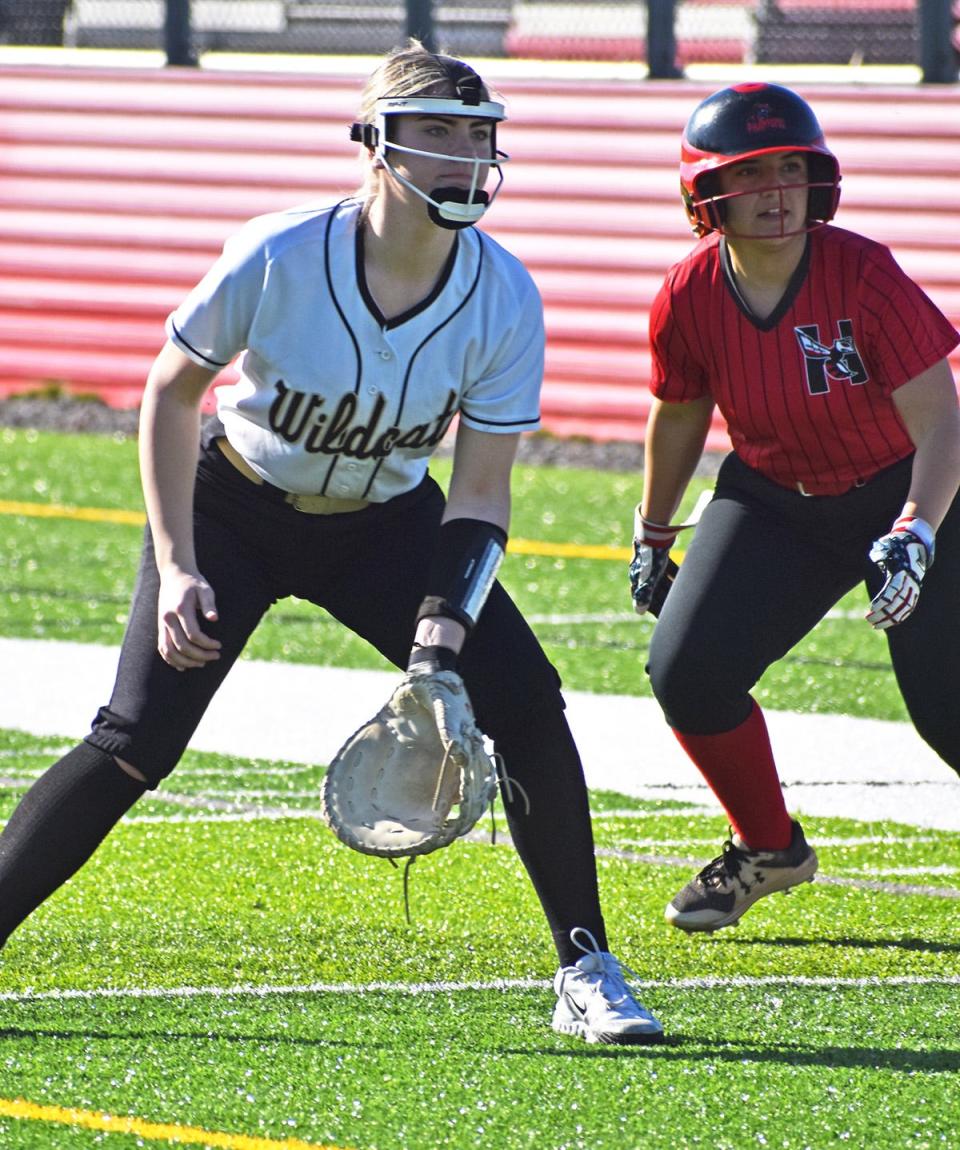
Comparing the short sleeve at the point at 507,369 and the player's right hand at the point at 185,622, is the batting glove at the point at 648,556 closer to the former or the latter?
the short sleeve at the point at 507,369

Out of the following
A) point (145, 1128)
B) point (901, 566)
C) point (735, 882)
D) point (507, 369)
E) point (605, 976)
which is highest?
point (507, 369)

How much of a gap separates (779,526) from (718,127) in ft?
3.02

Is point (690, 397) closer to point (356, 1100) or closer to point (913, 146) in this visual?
point (356, 1100)

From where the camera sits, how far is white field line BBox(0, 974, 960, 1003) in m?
4.23

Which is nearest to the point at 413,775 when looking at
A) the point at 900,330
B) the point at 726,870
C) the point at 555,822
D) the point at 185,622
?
the point at 555,822

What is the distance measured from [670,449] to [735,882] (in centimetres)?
105

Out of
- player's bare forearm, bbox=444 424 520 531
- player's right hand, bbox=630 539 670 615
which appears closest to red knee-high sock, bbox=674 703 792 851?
player's right hand, bbox=630 539 670 615

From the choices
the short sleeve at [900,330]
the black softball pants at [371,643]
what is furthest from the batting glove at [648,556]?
the black softball pants at [371,643]

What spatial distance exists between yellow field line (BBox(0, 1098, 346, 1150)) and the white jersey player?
51 cm

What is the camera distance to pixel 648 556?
202 inches

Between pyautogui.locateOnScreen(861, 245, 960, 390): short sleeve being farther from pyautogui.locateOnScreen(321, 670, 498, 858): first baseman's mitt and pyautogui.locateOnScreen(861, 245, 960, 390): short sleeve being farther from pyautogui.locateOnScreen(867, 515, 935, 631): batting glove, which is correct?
pyautogui.locateOnScreen(321, 670, 498, 858): first baseman's mitt

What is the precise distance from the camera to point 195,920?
486cm

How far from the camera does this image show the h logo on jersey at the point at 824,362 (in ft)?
15.1

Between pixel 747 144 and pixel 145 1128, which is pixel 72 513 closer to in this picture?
pixel 747 144
